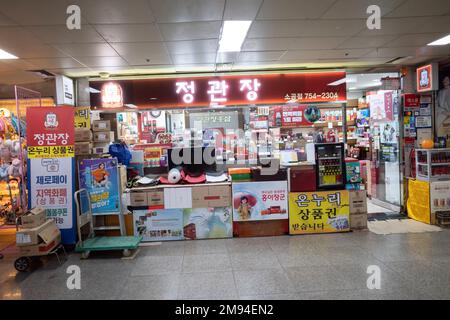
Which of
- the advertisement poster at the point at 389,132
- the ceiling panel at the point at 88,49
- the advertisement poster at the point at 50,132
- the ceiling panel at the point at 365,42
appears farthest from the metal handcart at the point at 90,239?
the advertisement poster at the point at 389,132

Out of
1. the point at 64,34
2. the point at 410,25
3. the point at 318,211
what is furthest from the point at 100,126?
the point at 410,25

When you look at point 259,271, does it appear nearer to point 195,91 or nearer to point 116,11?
point 116,11

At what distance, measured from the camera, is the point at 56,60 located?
5.12 meters

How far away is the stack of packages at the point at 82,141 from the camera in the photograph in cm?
549

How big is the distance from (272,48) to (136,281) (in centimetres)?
369

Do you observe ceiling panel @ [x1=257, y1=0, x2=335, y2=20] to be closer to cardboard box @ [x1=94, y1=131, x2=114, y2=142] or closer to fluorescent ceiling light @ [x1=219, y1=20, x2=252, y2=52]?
fluorescent ceiling light @ [x1=219, y1=20, x2=252, y2=52]

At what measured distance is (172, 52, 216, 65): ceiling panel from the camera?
17.1 ft

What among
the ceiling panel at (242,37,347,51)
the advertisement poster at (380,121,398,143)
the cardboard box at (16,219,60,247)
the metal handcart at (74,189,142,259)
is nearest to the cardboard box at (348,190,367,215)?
the advertisement poster at (380,121,398,143)

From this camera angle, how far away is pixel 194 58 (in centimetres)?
541

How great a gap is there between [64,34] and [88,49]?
2.06 ft

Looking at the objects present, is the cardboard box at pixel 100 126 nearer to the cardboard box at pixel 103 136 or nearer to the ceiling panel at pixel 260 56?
the cardboard box at pixel 103 136

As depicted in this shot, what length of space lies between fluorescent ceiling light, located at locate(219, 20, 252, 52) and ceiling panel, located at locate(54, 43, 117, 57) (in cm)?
156

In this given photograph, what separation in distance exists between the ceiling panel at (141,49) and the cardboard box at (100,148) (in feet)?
5.55
